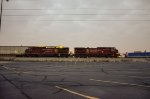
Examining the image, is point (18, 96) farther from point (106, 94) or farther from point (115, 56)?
point (115, 56)

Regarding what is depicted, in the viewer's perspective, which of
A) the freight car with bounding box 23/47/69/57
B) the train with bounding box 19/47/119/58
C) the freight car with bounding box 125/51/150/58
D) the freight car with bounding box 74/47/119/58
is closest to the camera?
the freight car with bounding box 74/47/119/58

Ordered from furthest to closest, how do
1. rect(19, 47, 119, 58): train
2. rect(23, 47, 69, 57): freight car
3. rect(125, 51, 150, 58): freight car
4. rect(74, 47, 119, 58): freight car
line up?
rect(125, 51, 150, 58): freight car, rect(23, 47, 69, 57): freight car, rect(19, 47, 119, 58): train, rect(74, 47, 119, 58): freight car

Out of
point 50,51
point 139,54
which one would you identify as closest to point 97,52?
point 50,51

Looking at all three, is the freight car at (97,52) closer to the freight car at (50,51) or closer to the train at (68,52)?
the train at (68,52)

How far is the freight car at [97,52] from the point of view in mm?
58188

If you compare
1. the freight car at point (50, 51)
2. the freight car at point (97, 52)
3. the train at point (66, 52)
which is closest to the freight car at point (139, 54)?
the freight car at point (97, 52)

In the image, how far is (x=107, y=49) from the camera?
58.3 m

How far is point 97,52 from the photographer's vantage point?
192 feet

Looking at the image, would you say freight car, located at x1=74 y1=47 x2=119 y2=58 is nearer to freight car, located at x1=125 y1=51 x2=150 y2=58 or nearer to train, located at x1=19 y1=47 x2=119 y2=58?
train, located at x1=19 y1=47 x2=119 y2=58

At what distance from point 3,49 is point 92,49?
1122 inches

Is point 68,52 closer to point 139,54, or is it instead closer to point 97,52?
point 97,52

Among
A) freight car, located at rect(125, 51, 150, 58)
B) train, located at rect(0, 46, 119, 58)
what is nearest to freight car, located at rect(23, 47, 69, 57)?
train, located at rect(0, 46, 119, 58)

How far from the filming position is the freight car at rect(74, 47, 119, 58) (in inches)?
2291

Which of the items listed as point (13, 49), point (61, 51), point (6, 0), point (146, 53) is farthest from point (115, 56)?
point (6, 0)
